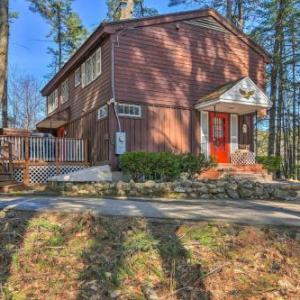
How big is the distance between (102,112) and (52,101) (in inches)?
376

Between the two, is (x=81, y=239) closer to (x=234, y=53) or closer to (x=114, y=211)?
(x=114, y=211)

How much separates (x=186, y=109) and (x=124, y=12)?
7.16 metres

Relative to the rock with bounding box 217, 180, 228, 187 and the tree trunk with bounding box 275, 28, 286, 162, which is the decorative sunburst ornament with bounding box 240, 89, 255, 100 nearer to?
the rock with bounding box 217, 180, 228, 187

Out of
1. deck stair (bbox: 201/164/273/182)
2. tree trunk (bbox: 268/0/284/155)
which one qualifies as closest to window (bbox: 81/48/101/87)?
deck stair (bbox: 201/164/273/182)

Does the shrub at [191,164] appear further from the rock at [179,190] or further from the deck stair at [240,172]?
the rock at [179,190]

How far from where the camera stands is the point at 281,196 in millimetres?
10914

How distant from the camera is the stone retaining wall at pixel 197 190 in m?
10.8

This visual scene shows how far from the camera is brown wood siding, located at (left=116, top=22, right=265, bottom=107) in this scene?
13766mm

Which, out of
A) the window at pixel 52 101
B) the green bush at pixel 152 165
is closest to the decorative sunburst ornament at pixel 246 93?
the green bush at pixel 152 165

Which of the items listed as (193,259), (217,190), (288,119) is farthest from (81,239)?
(288,119)

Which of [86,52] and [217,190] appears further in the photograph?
[86,52]

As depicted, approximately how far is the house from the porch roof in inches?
1.4

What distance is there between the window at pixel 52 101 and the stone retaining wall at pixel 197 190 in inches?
459

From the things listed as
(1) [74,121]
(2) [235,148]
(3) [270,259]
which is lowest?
(3) [270,259]
